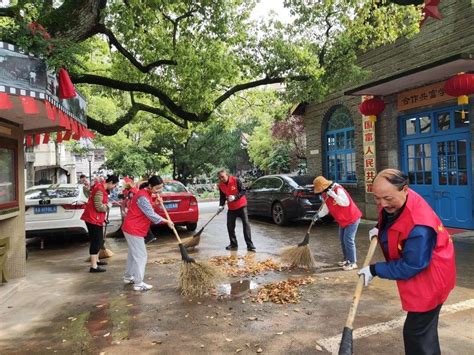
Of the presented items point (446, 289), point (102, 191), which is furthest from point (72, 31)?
point (446, 289)

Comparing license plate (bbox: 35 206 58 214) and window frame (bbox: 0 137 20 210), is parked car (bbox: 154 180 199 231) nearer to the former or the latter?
license plate (bbox: 35 206 58 214)

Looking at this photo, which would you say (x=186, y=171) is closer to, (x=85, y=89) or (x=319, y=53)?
(x=85, y=89)

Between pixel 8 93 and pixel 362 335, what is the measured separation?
425cm

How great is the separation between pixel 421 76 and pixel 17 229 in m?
8.95

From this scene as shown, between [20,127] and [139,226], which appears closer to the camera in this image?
[139,226]

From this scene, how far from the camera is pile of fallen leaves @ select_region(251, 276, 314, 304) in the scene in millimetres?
4896

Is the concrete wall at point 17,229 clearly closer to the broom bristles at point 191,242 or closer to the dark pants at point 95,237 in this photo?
the dark pants at point 95,237

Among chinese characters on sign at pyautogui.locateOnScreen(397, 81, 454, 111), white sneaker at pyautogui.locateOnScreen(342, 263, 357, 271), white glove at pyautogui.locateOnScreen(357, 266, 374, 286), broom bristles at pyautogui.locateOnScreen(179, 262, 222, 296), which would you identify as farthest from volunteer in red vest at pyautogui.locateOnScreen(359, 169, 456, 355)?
chinese characters on sign at pyautogui.locateOnScreen(397, 81, 454, 111)

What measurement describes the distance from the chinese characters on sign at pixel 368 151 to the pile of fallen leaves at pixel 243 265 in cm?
613

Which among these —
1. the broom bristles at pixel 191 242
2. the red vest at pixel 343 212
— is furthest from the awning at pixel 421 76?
the broom bristles at pixel 191 242

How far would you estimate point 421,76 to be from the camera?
924 cm

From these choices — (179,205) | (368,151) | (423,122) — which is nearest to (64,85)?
(179,205)

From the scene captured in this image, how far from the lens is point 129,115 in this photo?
1208cm

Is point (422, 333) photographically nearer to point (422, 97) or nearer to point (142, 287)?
point (142, 287)
